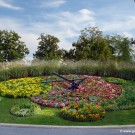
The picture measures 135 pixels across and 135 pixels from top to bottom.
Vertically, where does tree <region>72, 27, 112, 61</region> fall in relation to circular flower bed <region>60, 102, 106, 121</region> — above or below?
above

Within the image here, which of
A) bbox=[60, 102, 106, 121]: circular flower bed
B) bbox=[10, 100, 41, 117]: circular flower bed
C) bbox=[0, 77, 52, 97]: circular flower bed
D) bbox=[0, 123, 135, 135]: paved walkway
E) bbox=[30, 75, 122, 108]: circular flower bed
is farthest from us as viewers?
bbox=[0, 77, 52, 97]: circular flower bed

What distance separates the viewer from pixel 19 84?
51.0 feet

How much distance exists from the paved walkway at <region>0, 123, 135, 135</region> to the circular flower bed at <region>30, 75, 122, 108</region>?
2966mm

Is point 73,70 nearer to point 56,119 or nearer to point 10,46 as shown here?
point 56,119

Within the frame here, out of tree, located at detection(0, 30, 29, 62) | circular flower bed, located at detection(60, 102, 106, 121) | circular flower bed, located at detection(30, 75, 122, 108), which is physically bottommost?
circular flower bed, located at detection(60, 102, 106, 121)

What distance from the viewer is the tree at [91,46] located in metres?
32.6

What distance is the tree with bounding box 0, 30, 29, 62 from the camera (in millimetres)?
34969

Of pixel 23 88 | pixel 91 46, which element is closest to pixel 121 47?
pixel 91 46

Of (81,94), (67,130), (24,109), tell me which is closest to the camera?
(67,130)

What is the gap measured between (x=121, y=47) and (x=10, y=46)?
41.1 feet

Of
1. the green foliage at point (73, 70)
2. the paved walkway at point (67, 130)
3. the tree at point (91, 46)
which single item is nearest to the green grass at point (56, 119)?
the paved walkway at point (67, 130)

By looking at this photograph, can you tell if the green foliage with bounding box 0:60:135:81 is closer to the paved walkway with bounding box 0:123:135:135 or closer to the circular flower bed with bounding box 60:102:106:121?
the circular flower bed with bounding box 60:102:106:121

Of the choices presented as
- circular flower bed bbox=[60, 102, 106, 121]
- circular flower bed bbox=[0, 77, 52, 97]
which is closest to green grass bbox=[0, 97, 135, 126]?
circular flower bed bbox=[60, 102, 106, 121]

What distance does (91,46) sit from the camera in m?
33.2
